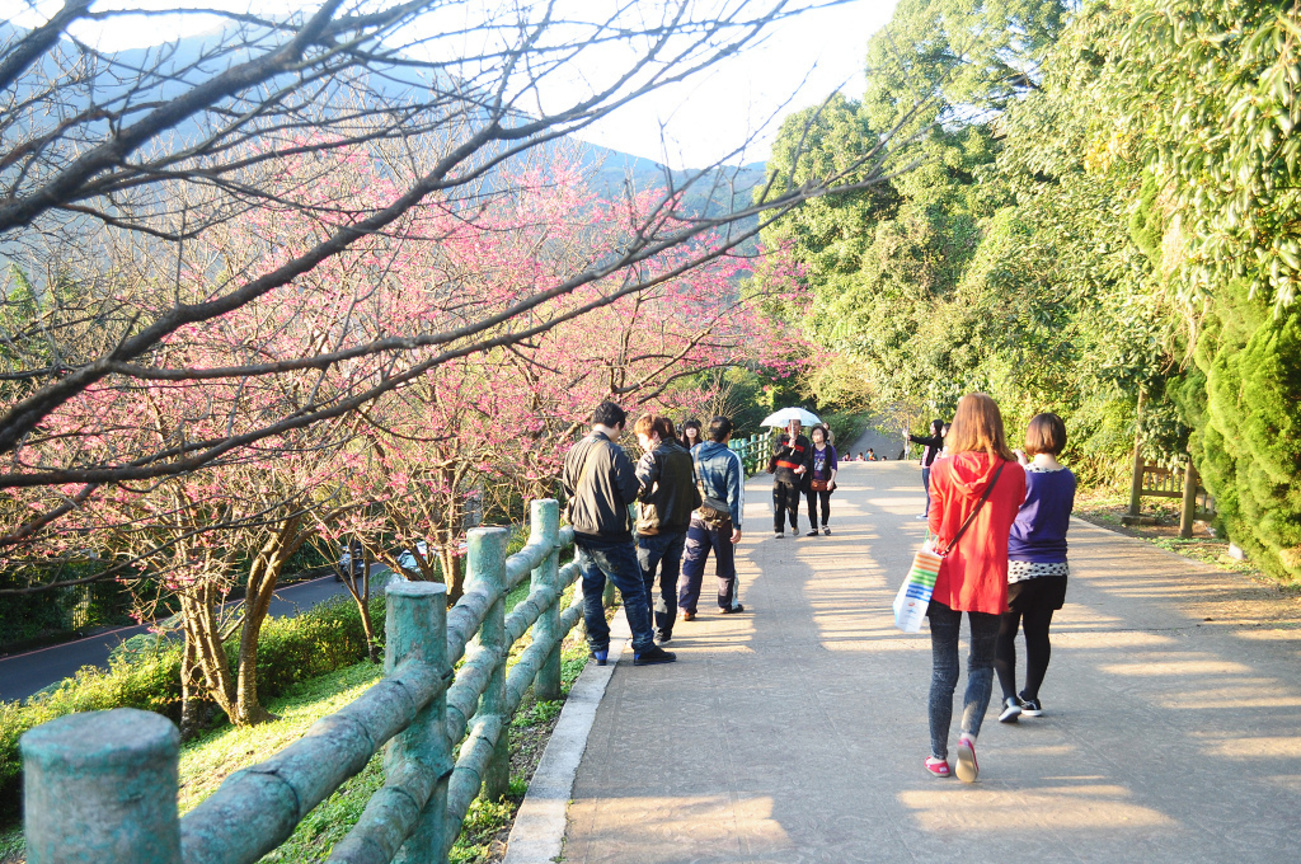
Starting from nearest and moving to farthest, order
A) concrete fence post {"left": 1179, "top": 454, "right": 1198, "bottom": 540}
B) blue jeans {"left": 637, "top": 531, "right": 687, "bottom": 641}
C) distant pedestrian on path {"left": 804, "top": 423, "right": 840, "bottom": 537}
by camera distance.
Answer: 1. blue jeans {"left": 637, "top": 531, "right": 687, "bottom": 641}
2. distant pedestrian on path {"left": 804, "top": 423, "right": 840, "bottom": 537}
3. concrete fence post {"left": 1179, "top": 454, "right": 1198, "bottom": 540}

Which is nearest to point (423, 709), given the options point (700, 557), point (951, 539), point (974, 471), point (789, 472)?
point (951, 539)

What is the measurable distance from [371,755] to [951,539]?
2871 millimetres

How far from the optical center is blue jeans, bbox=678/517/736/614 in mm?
7629

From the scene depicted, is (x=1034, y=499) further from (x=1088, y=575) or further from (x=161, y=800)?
(x=1088, y=575)

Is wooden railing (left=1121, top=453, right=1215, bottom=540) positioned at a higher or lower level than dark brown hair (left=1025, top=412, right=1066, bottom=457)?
lower

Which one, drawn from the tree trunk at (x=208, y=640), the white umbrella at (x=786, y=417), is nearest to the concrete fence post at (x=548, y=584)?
the tree trunk at (x=208, y=640)

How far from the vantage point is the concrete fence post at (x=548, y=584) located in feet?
17.6

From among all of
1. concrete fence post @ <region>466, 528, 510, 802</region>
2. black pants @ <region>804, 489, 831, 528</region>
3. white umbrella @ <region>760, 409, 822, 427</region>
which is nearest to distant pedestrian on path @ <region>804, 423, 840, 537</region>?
black pants @ <region>804, 489, 831, 528</region>

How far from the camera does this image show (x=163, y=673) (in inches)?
488

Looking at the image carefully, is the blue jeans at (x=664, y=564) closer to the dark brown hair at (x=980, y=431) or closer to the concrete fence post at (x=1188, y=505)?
the dark brown hair at (x=980, y=431)

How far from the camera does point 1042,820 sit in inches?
147

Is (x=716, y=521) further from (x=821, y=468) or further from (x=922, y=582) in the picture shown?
(x=821, y=468)

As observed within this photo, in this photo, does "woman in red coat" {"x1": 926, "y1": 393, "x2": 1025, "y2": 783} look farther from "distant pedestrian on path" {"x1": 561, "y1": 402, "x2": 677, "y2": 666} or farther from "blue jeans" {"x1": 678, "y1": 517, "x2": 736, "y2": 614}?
"blue jeans" {"x1": 678, "y1": 517, "x2": 736, "y2": 614}

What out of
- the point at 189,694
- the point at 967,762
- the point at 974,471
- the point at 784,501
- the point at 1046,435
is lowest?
the point at 189,694
